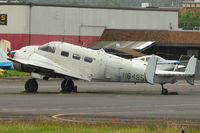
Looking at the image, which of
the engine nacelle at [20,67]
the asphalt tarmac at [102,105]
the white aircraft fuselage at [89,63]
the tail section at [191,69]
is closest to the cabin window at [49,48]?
the white aircraft fuselage at [89,63]

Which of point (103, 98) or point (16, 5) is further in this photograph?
point (16, 5)

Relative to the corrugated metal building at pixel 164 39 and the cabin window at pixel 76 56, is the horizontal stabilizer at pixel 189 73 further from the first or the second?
the corrugated metal building at pixel 164 39

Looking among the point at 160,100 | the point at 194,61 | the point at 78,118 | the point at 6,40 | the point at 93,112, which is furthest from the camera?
the point at 6,40

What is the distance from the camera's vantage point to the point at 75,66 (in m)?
38.8

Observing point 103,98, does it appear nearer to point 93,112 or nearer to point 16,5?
point 93,112

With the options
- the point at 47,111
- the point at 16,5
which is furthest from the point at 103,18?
the point at 47,111

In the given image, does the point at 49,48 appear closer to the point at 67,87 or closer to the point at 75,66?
the point at 75,66

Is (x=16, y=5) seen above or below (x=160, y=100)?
above

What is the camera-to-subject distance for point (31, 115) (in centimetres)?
2512

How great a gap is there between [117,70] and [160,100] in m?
4.56

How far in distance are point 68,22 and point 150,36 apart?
31.5 ft

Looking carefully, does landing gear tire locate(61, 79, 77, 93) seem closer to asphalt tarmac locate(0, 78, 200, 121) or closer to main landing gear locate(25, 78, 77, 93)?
main landing gear locate(25, 78, 77, 93)

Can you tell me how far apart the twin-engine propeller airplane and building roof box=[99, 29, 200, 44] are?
40.9 m

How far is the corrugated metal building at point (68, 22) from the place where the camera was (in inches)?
2972
